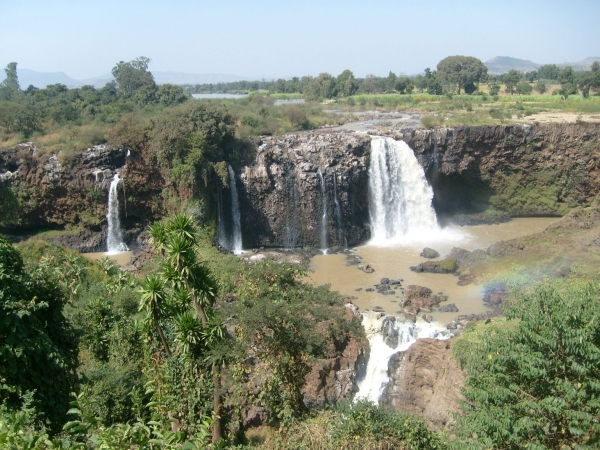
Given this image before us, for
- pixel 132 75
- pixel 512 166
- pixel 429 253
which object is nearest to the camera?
pixel 429 253

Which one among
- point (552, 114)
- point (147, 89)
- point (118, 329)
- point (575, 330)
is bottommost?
point (118, 329)

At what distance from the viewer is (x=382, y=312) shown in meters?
21.4

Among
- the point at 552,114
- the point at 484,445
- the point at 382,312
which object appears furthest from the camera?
the point at 552,114

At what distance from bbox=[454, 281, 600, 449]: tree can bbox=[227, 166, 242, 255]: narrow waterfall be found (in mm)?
22092

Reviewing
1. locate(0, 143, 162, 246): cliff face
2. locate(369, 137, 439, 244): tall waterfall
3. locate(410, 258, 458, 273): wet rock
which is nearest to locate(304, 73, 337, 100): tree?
locate(369, 137, 439, 244): tall waterfall

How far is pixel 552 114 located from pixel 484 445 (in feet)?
130

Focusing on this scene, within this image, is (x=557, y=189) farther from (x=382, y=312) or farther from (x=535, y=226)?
(x=382, y=312)

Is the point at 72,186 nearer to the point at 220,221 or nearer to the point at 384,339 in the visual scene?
the point at 220,221

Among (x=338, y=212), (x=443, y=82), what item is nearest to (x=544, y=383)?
(x=338, y=212)

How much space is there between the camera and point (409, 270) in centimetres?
2638

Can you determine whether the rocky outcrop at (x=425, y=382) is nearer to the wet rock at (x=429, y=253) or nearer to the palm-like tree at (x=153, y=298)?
the palm-like tree at (x=153, y=298)

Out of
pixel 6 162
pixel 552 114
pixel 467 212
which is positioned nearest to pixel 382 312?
pixel 467 212

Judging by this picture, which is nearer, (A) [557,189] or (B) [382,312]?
(B) [382,312]

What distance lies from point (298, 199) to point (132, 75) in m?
33.5
